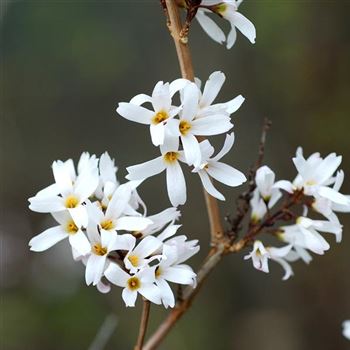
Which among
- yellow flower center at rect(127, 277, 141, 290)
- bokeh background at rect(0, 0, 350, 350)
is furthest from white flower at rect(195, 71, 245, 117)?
bokeh background at rect(0, 0, 350, 350)

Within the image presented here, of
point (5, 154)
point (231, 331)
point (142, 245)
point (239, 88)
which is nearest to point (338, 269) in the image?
point (231, 331)

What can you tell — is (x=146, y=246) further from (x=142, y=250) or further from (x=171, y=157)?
(x=171, y=157)

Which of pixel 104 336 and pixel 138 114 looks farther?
pixel 104 336

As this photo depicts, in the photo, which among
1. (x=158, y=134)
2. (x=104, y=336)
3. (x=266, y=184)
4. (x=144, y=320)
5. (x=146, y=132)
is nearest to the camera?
(x=158, y=134)

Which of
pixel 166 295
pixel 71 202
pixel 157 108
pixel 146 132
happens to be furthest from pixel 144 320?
pixel 146 132

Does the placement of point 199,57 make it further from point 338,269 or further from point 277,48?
point 338,269

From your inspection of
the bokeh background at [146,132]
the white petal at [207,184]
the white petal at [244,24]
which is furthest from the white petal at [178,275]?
the bokeh background at [146,132]

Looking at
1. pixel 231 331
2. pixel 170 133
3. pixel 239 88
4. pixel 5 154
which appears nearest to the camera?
pixel 170 133

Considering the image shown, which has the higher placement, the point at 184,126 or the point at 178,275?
the point at 184,126
